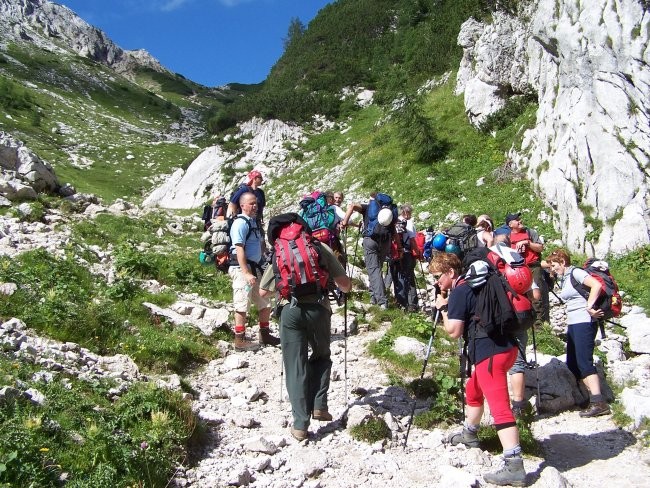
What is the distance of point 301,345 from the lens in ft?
18.7

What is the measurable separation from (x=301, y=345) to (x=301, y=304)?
1.53 feet

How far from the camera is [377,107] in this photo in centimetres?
3541

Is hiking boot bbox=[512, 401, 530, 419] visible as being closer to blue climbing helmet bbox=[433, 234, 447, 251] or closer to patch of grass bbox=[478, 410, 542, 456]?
patch of grass bbox=[478, 410, 542, 456]

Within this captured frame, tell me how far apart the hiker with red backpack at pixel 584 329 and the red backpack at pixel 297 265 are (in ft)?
11.8

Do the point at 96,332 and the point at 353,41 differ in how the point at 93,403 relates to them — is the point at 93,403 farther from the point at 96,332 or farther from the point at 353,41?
the point at 353,41

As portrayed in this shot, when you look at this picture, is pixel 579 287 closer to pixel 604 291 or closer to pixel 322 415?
pixel 604 291

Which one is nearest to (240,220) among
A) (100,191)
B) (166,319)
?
(166,319)

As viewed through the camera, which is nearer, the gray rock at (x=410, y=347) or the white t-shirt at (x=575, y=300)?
the white t-shirt at (x=575, y=300)

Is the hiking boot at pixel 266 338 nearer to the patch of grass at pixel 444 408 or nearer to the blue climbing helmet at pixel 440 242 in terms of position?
the patch of grass at pixel 444 408

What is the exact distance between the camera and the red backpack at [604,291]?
6.59 metres

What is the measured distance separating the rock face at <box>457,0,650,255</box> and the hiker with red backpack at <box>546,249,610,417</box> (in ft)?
22.7

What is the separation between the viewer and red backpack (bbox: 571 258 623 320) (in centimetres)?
659

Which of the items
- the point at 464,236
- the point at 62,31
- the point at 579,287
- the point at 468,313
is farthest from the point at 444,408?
the point at 62,31

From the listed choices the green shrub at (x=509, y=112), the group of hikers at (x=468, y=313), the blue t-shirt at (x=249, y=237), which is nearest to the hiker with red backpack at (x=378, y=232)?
the group of hikers at (x=468, y=313)
